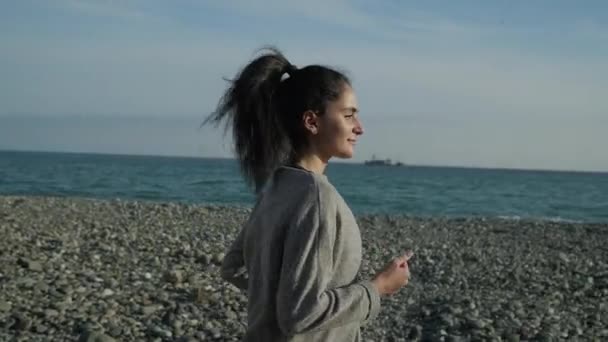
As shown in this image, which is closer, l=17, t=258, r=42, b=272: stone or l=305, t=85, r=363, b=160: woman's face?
l=305, t=85, r=363, b=160: woman's face

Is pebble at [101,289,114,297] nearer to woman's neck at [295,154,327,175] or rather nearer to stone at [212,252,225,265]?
stone at [212,252,225,265]

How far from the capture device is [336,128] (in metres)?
2.61

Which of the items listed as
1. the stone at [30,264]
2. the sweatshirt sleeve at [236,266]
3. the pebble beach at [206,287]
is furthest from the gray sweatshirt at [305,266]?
the stone at [30,264]

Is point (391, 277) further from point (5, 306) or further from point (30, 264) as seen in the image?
point (30, 264)

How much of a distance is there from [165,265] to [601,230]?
16.2 m

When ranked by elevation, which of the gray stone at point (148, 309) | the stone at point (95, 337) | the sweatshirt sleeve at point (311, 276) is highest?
the sweatshirt sleeve at point (311, 276)

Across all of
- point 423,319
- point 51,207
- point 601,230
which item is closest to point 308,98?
point 423,319

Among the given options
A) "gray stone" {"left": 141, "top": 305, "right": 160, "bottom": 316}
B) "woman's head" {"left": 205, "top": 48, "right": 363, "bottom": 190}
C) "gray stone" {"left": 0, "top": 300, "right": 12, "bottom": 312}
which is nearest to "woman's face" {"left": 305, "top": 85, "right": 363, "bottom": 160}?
"woman's head" {"left": 205, "top": 48, "right": 363, "bottom": 190}

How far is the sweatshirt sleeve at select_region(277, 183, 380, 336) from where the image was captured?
7.70 ft

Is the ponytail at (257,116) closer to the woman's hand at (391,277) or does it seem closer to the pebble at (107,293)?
the woman's hand at (391,277)

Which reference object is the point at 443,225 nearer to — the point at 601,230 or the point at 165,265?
the point at 601,230

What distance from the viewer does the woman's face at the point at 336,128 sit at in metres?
2.61

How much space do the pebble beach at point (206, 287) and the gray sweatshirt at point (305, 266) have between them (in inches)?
181

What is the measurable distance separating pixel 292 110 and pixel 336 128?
154 millimetres
